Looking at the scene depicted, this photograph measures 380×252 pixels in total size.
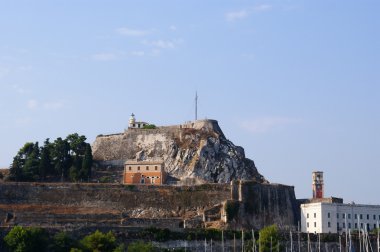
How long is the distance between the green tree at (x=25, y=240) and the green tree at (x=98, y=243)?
2.61 meters

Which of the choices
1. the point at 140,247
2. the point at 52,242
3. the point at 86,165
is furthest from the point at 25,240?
the point at 86,165

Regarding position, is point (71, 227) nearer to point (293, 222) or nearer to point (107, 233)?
point (107, 233)

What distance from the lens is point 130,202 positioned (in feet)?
266

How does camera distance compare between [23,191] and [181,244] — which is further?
[23,191]

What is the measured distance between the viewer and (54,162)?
85.5 m

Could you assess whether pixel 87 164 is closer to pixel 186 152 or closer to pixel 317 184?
pixel 186 152

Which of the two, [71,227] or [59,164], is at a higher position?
[59,164]

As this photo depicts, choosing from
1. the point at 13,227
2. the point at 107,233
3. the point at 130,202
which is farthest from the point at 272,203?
the point at 13,227

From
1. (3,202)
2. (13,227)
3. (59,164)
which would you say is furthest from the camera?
(59,164)

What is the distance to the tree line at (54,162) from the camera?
84125mm

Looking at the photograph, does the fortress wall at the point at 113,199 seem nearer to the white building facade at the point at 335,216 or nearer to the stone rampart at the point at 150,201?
the stone rampart at the point at 150,201

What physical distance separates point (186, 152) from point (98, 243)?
2122 cm

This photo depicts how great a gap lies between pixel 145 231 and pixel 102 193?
350 inches

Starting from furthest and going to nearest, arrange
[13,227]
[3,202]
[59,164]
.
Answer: [59,164]
[3,202]
[13,227]
